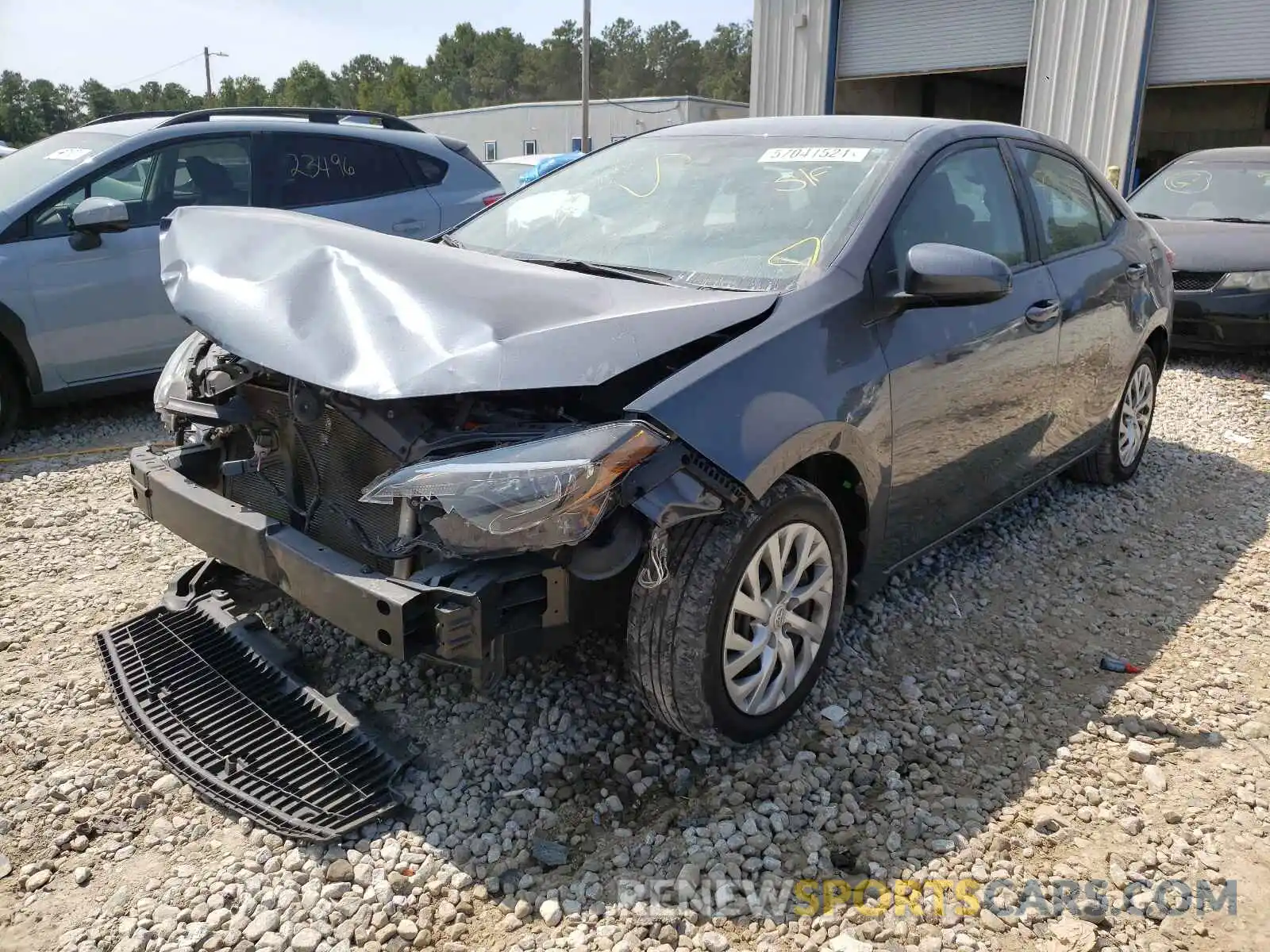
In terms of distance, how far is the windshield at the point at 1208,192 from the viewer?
29.0ft

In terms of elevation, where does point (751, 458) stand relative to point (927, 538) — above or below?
above

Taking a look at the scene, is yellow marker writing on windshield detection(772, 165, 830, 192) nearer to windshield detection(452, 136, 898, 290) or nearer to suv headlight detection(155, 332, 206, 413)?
windshield detection(452, 136, 898, 290)

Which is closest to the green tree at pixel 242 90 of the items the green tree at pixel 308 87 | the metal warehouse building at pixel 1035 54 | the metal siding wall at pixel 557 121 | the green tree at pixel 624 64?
the green tree at pixel 308 87

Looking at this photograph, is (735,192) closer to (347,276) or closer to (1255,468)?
(347,276)

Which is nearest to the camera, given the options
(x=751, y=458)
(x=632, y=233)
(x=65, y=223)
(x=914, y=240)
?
(x=751, y=458)

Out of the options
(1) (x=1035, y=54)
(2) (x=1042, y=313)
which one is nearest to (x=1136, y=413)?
(2) (x=1042, y=313)

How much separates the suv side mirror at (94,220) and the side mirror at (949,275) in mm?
4501

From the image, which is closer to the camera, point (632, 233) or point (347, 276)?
point (347, 276)

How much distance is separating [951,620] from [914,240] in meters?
1.43

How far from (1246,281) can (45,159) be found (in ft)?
27.6

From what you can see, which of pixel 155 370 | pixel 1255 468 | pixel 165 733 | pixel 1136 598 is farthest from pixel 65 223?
pixel 1255 468

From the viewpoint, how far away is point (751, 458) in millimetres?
2553

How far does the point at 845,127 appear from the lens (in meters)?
3.70

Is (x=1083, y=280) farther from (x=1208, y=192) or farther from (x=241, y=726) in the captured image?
(x=1208, y=192)
